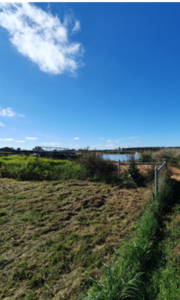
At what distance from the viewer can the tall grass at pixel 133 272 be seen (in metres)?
1.39

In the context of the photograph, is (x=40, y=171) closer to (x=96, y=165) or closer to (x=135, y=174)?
(x=96, y=165)

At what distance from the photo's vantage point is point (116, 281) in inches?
59.7

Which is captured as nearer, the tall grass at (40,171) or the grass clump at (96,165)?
the tall grass at (40,171)

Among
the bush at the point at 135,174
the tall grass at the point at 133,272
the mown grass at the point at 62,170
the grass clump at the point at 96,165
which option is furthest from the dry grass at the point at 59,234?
the grass clump at the point at 96,165

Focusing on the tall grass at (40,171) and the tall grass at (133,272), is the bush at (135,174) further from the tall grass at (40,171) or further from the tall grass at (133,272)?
the tall grass at (133,272)

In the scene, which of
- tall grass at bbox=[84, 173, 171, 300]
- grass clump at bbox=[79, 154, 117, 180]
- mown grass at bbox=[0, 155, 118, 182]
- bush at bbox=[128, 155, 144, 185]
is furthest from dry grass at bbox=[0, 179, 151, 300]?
grass clump at bbox=[79, 154, 117, 180]

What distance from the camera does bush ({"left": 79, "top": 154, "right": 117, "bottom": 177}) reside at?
6995 millimetres

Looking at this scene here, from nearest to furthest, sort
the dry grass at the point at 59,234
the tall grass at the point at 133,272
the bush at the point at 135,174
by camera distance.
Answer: the tall grass at the point at 133,272 → the dry grass at the point at 59,234 → the bush at the point at 135,174

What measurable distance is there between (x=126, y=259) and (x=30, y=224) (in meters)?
2.01

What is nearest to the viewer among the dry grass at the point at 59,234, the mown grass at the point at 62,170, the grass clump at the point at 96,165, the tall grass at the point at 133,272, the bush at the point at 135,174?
the tall grass at the point at 133,272

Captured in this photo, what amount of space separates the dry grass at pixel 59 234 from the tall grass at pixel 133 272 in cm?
33

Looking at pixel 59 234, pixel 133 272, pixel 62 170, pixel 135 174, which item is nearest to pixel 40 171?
pixel 62 170

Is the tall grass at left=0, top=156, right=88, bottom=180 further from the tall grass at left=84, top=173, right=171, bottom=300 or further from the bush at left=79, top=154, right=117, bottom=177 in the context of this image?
the tall grass at left=84, top=173, right=171, bottom=300

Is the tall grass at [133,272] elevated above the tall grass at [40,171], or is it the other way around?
the tall grass at [40,171]
